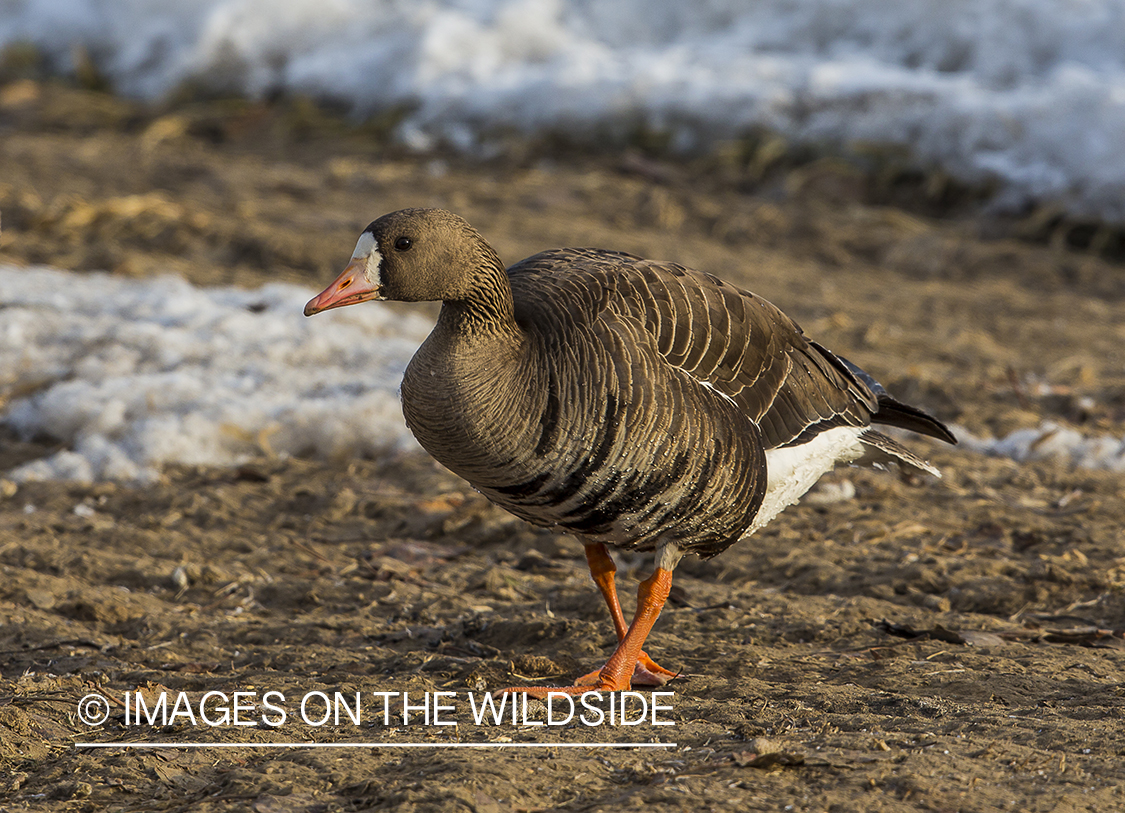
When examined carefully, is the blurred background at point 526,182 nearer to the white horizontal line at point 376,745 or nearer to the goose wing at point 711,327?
the goose wing at point 711,327

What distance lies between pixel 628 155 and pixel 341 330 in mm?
5163

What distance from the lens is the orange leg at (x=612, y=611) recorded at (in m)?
4.32

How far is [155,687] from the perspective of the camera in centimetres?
417

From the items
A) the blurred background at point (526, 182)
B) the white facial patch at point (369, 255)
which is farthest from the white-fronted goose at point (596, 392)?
the blurred background at point (526, 182)

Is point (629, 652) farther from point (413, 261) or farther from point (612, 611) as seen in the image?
point (413, 261)

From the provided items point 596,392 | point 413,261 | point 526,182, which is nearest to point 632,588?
point 596,392

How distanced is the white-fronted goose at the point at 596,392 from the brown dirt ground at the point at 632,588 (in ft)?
1.92

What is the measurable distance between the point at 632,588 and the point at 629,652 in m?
1.19

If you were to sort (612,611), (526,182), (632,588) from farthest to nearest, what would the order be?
(526,182)
(632,588)
(612,611)

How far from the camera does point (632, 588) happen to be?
5.47 metres

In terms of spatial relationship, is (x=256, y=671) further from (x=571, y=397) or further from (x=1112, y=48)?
(x=1112, y=48)

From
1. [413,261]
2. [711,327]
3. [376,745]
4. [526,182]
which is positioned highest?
[526,182]

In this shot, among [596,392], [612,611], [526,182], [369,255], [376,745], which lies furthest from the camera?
[526,182]

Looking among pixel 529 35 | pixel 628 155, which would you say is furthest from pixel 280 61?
pixel 628 155
